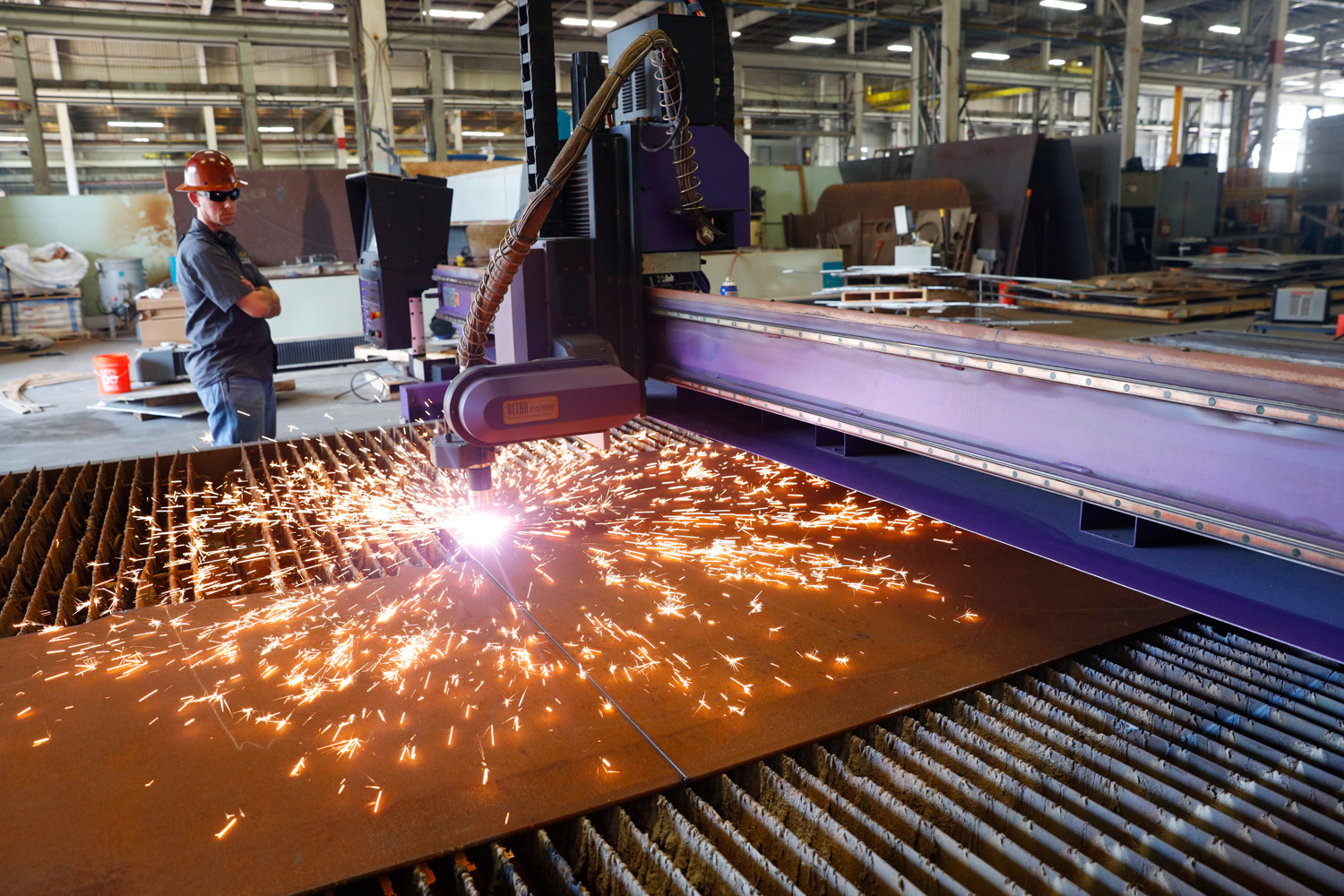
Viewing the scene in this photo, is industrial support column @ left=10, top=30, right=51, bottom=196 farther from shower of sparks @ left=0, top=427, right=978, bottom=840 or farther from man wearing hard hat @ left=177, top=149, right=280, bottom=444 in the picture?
shower of sparks @ left=0, top=427, right=978, bottom=840

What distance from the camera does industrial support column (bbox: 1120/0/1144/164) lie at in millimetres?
12922

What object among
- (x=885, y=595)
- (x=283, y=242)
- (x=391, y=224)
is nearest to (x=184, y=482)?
(x=391, y=224)

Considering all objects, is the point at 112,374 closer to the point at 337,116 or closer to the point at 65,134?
the point at 337,116

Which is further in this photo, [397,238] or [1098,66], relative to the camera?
[1098,66]

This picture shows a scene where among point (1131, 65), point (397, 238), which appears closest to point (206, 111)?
point (397, 238)

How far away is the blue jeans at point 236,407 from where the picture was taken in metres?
3.99

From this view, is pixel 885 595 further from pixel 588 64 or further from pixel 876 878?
pixel 588 64

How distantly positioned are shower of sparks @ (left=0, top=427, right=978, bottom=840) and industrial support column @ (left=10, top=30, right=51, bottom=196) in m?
11.7

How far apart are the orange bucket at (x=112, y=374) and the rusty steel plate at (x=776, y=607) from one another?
17.6ft

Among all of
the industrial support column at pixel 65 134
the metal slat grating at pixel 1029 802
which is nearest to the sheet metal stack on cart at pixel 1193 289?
the metal slat grating at pixel 1029 802

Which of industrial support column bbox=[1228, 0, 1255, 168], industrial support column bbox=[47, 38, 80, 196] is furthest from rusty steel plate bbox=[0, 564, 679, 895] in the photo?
industrial support column bbox=[1228, 0, 1255, 168]

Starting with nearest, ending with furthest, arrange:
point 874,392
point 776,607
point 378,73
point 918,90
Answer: point 776,607 < point 874,392 < point 378,73 < point 918,90

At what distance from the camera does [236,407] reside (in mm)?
4012

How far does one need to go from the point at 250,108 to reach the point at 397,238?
1045 centimetres
